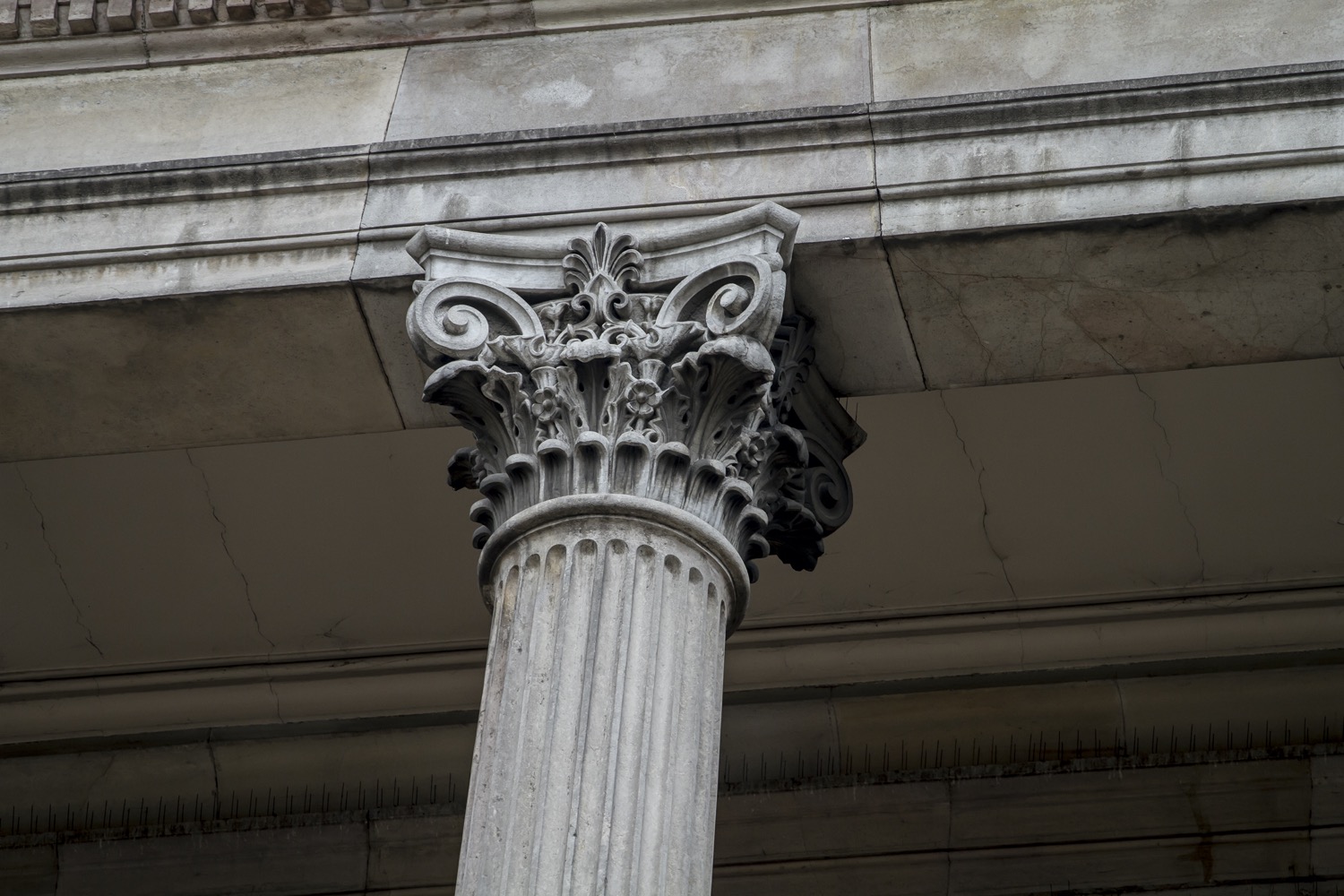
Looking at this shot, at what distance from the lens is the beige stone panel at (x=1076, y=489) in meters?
12.7

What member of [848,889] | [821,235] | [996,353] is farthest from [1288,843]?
[821,235]

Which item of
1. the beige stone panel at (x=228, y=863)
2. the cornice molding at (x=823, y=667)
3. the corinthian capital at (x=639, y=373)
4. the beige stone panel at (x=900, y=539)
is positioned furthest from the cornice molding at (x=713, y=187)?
the beige stone panel at (x=228, y=863)

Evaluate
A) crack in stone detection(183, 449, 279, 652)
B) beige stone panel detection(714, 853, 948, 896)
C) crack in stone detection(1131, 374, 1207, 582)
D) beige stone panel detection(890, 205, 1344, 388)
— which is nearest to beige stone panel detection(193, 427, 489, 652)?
crack in stone detection(183, 449, 279, 652)

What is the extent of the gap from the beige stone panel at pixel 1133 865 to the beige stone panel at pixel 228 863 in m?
3.54

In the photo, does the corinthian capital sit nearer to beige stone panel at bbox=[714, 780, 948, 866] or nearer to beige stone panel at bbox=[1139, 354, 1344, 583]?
beige stone panel at bbox=[1139, 354, 1344, 583]

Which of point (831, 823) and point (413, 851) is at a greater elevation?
point (831, 823)

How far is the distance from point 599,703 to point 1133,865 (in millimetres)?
5421

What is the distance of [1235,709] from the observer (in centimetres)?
1315

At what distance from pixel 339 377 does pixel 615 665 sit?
2.48 m

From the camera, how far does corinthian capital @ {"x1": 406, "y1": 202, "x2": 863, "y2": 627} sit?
909cm

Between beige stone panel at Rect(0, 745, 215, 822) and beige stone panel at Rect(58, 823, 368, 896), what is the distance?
0.80 feet

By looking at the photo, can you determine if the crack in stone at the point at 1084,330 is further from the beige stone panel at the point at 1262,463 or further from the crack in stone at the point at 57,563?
the crack in stone at the point at 57,563

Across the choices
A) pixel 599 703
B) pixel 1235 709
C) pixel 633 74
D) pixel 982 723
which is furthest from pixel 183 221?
pixel 1235 709

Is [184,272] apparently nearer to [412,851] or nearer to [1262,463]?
[412,851]
